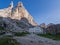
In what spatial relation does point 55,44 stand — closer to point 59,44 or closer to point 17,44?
point 59,44

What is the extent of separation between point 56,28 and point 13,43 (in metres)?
134

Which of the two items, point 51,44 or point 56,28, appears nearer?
point 51,44

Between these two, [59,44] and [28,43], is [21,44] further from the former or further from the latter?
[59,44]

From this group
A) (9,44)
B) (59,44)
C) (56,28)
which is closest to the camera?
(9,44)

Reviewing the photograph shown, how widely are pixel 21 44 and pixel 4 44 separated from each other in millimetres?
5474

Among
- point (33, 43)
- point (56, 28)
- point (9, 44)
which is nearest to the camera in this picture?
point (9, 44)

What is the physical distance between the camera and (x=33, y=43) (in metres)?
55.2

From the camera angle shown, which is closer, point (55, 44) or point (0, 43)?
point (0, 43)

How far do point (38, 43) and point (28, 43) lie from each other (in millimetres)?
3648

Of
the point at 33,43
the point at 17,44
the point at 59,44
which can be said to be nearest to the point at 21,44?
the point at 17,44

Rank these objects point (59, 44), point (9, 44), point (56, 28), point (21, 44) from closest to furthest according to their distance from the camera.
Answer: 1. point (9, 44)
2. point (21, 44)
3. point (59, 44)
4. point (56, 28)

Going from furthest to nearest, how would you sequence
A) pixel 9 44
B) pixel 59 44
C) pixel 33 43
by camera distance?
pixel 59 44 < pixel 33 43 < pixel 9 44

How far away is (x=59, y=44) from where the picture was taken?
193ft

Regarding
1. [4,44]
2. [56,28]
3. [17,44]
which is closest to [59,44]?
[17,44]
